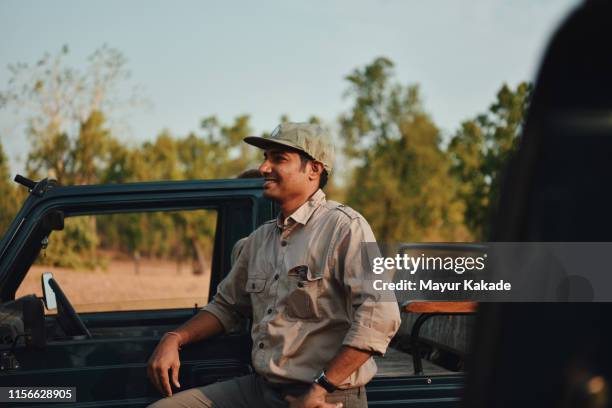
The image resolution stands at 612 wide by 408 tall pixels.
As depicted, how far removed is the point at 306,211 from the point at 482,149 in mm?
37729

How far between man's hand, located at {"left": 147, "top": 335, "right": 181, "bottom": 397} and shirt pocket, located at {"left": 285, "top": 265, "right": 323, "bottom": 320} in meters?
0.51

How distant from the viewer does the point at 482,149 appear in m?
39.8

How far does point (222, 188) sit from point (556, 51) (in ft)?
10.2

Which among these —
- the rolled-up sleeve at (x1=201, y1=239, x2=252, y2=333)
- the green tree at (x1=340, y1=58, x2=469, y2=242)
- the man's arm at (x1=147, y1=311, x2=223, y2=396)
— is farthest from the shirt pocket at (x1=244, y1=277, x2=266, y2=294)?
the green tree at (x1=340, y1=58, x2=469, y2=242)

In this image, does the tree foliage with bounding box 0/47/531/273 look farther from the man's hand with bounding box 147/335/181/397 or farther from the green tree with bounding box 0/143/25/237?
the man's hand with bounding box 147/335/181/397

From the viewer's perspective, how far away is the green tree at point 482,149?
35844mm

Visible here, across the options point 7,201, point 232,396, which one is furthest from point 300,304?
point 7,201

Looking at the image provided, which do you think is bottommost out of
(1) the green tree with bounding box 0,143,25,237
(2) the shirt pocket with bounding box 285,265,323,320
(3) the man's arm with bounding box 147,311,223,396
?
(3) the man's arm with bounding box 147,311,223,396

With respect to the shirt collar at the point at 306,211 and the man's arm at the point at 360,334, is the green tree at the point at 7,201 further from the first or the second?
the man's arm at the point at 360,334

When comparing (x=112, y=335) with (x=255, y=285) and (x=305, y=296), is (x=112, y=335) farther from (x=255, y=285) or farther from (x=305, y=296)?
(x=305, y=296)

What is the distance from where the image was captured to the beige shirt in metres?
2.73

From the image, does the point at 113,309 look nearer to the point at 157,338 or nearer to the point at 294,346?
the point at 157,338

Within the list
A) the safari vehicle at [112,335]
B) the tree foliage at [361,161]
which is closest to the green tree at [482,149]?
the tree foliage at [361,161]

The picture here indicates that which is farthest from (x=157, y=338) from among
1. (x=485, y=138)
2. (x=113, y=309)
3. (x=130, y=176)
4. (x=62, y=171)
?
(x=130, y=176)
